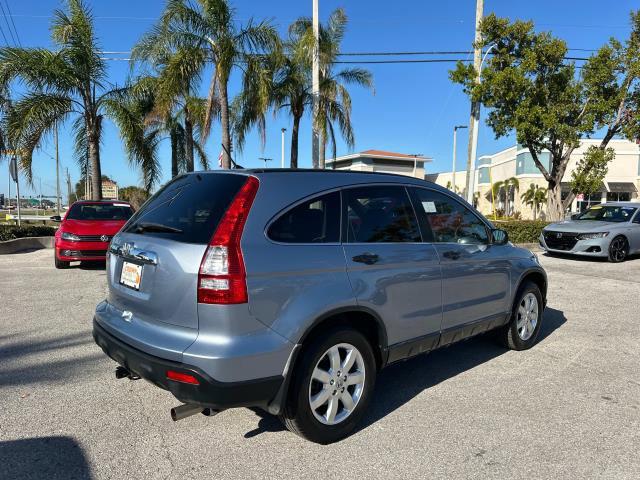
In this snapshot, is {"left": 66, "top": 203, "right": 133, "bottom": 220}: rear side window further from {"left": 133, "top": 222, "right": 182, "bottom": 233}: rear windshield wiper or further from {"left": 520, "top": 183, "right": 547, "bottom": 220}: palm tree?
{"left": 520, "top": 183, "right": 547, "bottom": 220}: palm tree

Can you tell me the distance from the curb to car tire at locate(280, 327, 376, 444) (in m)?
12.8

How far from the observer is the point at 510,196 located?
45.6 metres

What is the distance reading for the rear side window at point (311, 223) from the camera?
2922 mm

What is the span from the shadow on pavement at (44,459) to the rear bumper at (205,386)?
0.62 metres

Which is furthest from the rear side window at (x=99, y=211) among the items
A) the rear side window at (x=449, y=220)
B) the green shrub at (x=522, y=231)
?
the green shrub at (x=522, y=231)

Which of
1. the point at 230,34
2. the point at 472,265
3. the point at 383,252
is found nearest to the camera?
the point at 383,252

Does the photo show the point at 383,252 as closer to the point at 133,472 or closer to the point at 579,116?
the point at 133,472

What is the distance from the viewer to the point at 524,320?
16.6 ft

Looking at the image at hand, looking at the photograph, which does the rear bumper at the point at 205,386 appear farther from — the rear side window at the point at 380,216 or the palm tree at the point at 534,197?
the palm tree at the point at 534,197

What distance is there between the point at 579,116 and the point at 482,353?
50.1 feet

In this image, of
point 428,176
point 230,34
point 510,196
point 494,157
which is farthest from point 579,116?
point 428,176

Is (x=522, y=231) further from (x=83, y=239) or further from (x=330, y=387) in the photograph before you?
(x=330, y=387)

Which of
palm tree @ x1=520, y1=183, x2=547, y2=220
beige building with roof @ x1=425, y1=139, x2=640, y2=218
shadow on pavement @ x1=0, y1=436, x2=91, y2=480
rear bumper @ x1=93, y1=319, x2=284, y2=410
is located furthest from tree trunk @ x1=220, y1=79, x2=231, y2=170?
palm tree @ x1=520, y1=183, x2=547, y2=220

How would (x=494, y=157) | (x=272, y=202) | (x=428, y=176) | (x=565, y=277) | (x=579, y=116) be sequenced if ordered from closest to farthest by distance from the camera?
(x=272, y=202)
(x=565, y=277)
(x=579, y=116)
(x=494, y=157)
(x=428, y=176)
